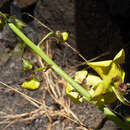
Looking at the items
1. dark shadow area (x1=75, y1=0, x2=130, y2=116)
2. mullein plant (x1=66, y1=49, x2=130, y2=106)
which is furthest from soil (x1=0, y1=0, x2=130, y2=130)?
mullein plant (x1=66, y1=49, x2=130, y2=106)

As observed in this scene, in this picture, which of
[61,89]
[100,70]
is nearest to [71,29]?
[61,89]

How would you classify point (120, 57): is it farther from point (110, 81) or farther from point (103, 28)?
point (103, 28)

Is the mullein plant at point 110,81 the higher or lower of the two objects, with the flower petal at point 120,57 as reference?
lower

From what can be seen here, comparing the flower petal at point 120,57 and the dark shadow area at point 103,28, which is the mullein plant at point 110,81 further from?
the dark shadow area at point 103,28

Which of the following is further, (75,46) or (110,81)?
(75,46)

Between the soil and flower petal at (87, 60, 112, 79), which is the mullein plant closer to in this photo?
flower petal at (87, 60, 112, 79)

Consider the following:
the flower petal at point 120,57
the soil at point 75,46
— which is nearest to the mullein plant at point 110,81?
the flower petal at point 120,57

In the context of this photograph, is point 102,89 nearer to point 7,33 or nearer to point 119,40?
point 119,40

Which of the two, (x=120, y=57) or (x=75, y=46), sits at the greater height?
(x=120, y=57)

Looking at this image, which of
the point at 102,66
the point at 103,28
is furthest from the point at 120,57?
the point at 103,28
